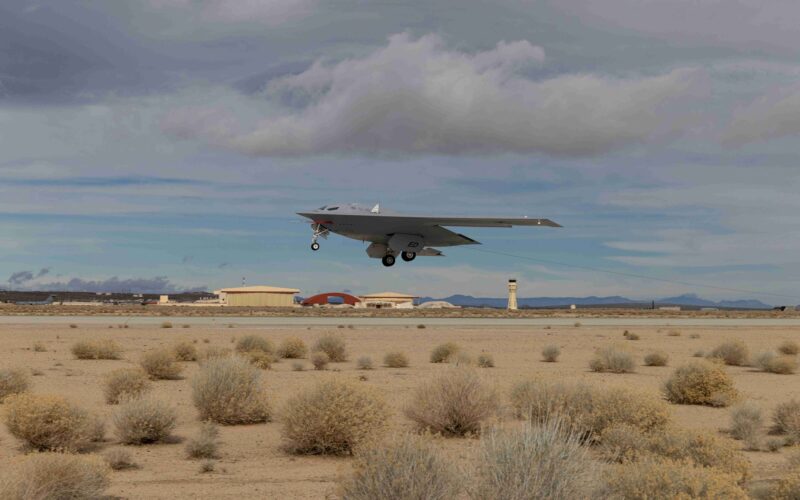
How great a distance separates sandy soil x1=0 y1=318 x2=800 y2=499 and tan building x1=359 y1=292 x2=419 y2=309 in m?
98.1

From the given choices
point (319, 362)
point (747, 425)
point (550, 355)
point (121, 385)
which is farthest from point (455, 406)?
point (550, 355)

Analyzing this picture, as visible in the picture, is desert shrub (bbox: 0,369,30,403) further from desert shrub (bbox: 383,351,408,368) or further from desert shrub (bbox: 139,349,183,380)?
→ desert shrub (bbox: 383,351,408,368)

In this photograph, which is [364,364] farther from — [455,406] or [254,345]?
[455,406]

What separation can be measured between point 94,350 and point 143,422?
2032cm

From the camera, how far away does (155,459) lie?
13.8 metres

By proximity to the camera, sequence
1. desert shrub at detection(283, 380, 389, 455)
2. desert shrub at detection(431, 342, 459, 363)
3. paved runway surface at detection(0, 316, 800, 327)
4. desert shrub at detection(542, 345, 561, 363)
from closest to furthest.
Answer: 1. desert shrub at detection(283, 380, 389, 455)
2. desert shrub at detection(431, 342, 459, 363)
3. desert shrub at detection(542, 345, 561, 363)
4. paved runway surface at detection(0, 316, 800, 327)

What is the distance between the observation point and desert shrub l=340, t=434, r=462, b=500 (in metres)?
8.30

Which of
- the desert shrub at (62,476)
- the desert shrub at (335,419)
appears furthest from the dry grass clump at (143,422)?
the desert shrub at (62,476)

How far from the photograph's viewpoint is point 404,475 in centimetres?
836

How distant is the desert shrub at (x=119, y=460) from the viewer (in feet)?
42.0

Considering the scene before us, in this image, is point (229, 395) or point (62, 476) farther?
point (229, 395)

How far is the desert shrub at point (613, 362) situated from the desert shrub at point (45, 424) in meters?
22.0

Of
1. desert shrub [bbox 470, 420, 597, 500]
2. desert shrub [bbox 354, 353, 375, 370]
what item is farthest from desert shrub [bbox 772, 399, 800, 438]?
desert shrub [bbox 354, 353, 375, 370]

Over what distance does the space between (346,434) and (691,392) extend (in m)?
11.8
